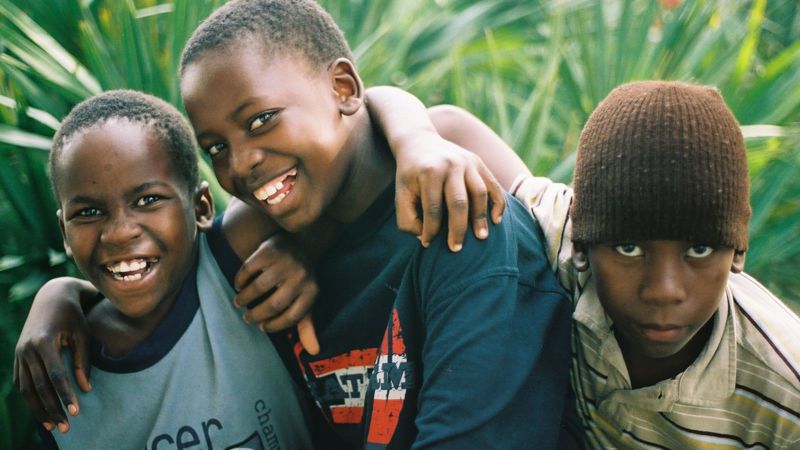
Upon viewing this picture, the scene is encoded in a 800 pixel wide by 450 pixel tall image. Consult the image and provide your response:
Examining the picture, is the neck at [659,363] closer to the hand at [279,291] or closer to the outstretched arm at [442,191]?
the outstretched arm at [442,191]

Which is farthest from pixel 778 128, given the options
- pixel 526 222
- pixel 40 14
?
Answer: pixel 40 14

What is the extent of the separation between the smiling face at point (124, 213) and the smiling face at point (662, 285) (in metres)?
0.93

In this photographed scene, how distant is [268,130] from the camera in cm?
174

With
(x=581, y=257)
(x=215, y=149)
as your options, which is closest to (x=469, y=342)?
(x=581, y=257)

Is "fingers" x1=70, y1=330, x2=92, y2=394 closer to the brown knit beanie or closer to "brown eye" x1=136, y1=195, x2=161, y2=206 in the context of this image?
"brown eye" x1=136, y1=195, x2=161, y2=206

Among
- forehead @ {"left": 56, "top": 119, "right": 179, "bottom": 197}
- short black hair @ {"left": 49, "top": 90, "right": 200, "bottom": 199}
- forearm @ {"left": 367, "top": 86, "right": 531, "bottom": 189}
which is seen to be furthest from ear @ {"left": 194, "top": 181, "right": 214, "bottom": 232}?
forearm @ {"left": 367, "top": 86, "right": 531, "bottom": 189}

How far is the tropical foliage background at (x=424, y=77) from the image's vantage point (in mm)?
2248

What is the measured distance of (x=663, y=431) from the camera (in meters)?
1.62

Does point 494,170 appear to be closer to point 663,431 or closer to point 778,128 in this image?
point 663,431

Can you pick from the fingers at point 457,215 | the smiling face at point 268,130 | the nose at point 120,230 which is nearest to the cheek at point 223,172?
the smiling face at point 268,130

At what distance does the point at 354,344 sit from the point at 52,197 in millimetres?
966

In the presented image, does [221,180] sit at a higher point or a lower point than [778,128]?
higher

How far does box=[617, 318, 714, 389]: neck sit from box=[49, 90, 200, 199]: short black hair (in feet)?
3.42

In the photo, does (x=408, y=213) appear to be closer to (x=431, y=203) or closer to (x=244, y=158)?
(x=431, y=203)
